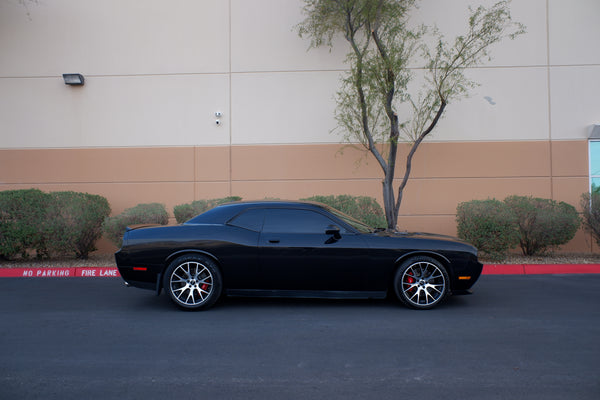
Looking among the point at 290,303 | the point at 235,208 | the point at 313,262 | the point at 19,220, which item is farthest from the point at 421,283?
the point at 19,220

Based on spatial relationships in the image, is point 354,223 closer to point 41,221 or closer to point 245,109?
point 245,109

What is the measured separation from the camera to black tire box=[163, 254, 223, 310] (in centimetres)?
564

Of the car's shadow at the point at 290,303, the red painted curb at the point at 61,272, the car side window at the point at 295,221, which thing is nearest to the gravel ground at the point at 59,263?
the red painted curb at the point at 61,272

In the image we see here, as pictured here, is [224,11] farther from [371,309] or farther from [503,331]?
[503,331]

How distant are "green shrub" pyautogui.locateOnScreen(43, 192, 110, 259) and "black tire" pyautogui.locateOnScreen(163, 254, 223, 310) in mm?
4770

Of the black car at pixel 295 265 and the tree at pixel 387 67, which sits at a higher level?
the tree at pixel 387 67

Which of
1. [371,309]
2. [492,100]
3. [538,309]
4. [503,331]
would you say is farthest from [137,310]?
[492,100]

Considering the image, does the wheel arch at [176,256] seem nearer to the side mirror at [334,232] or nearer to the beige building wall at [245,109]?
the side mirror at [334,232]

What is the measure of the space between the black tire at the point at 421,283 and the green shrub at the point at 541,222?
439 centimetres

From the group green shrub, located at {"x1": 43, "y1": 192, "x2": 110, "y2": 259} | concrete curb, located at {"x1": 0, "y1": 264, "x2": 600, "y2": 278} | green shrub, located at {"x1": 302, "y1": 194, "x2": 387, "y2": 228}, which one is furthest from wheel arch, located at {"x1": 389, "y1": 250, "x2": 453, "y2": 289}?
green shrub, located at {"x1": 43, "y1": 192, "x2": 110, "y2": 259}

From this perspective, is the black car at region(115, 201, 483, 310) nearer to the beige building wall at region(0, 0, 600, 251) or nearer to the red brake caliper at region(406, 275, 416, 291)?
the red brake caliper at region(406, 275, 416, 291)

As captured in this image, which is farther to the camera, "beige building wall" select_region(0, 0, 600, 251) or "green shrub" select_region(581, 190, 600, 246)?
"beige building wall" select_region(0, 0, 600, 251)

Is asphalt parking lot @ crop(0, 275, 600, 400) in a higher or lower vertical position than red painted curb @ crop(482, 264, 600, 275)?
lower

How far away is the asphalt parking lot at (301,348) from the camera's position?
133 inches
